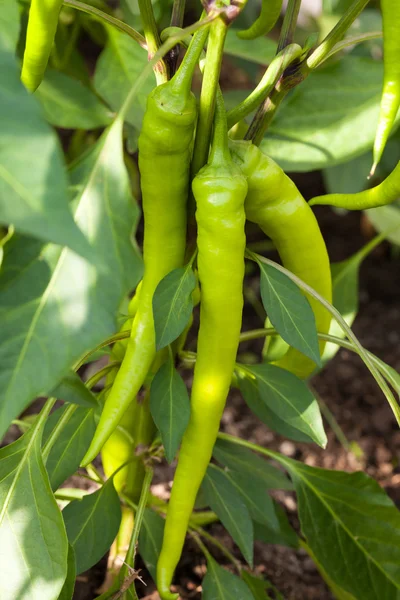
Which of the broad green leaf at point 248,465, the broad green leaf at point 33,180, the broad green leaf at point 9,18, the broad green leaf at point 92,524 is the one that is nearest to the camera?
the broad green leaf at point 33,180

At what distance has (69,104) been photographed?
95cm

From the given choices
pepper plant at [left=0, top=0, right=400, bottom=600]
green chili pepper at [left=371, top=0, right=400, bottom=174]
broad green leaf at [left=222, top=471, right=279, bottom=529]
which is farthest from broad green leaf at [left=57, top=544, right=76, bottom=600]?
green chili pepper at [left=371, top=0, right=400, bottom=174]

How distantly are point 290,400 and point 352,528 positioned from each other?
8.2 inches

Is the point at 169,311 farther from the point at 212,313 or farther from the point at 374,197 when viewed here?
the point at 374,197

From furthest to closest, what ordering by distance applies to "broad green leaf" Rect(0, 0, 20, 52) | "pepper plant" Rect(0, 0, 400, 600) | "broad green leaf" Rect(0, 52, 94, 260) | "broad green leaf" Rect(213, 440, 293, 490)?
"broad green leaf" Rect(213, 440, 293, 490), "broad green leaf" Rect(0, 0, 20, 52), "pepper plant" Rect(0, 0, 400, 600), "broad green leaf" Rect(0, 52, 94, 260)

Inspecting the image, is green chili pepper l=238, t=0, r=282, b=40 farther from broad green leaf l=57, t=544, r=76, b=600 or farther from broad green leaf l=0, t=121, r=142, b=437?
broad green leaf l=57, t=544, r=76, b=600

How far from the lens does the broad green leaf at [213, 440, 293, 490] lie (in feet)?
2.60

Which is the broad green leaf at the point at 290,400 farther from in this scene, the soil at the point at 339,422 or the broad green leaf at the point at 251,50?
the broad green leaf at the point at 251,50

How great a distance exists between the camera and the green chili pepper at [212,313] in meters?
0.53

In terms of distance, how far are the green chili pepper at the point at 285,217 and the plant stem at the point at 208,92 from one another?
3 cm

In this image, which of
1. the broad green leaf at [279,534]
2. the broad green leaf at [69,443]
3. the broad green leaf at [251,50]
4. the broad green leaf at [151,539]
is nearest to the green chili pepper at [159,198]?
the broad green leaf at [69,443]

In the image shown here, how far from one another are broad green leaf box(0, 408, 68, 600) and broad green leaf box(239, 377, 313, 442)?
0.22 m

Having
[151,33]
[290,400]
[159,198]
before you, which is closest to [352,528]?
[290,400]

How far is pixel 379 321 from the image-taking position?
155cm
